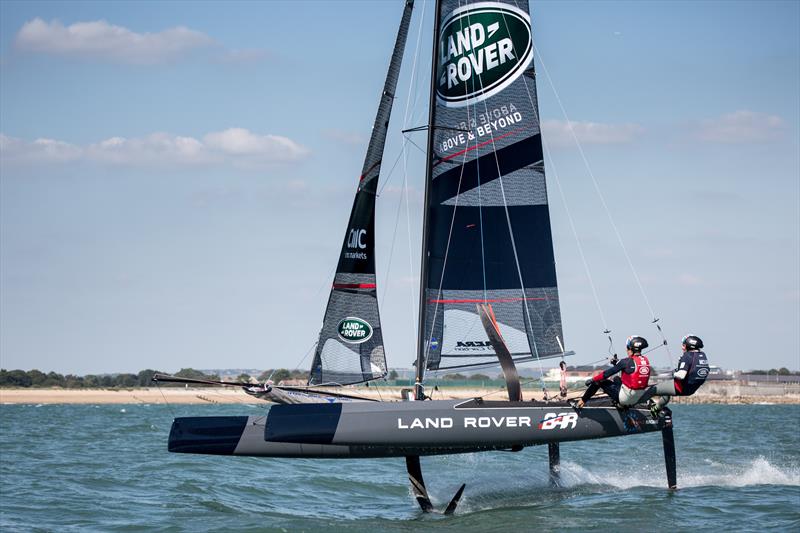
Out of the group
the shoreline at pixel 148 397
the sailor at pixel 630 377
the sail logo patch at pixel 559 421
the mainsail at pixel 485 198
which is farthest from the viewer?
the shoreline at pixel 148 397

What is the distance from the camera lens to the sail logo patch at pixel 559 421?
13266 millimetres

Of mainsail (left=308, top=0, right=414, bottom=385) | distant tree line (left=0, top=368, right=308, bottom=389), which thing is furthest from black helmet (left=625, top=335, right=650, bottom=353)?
distant tree line (left=0, top=368, right=308, bottom=389)

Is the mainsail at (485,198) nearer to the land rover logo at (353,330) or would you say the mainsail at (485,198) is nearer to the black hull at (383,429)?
the land rover logo at (353,330)

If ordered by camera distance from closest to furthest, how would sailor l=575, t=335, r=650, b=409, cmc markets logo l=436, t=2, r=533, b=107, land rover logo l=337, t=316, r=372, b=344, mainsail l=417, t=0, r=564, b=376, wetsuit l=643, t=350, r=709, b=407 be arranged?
sailor l=575, t=335, r=650, b=409, wetsuit l=643, t=350, r=709, b=407, land rover logo l=337, t=316, r=372, b=344, mainsail l=417, t=0, r=564, b=376, cmc markets logo l=436, t=2, r=533, b=107

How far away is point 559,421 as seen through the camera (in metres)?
13.3

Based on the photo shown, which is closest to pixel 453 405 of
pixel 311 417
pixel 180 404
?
pixel 311 417

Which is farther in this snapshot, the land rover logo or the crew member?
the land rover logo

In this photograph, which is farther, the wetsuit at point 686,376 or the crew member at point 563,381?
the crew member at point 563,381

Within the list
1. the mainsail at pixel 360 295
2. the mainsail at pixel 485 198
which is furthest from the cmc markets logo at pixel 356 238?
the mainsail at pixel 485 198

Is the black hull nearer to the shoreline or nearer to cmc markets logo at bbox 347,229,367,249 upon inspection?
cmc markets logo at bbox 347,229,367,249

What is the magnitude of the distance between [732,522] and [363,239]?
21.2 ft

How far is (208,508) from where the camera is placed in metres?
14.6

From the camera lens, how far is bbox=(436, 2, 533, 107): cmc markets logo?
14969 millimetres

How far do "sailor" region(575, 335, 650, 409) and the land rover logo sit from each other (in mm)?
3287
